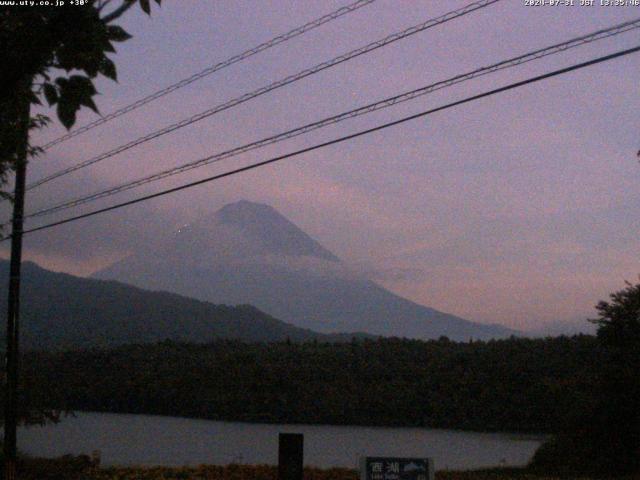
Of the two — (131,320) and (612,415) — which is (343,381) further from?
(131,320)

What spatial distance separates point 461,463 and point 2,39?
18.0 m

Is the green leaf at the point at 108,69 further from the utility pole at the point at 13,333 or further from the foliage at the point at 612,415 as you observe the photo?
the foliage at the point at 612,415

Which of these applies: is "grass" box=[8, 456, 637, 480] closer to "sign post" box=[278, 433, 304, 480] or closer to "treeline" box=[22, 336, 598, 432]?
"sign post" box=[278, 433, 304, 480]

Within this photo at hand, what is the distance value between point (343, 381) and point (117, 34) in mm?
25325

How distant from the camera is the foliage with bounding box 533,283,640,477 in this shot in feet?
55.2

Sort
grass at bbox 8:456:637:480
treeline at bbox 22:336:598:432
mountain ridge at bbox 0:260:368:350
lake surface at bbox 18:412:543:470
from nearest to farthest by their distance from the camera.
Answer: grass at bbox 8:456:637:480
lake surface at bbox 18:412:543:470
treeline at bbox 22:336:598:432
mountain ridge at bbox 0:260:368:350

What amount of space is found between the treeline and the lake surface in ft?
2.72

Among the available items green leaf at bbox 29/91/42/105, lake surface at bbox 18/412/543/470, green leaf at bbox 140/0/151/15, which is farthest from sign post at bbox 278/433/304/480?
green leaf at bbox 140/0/151/15

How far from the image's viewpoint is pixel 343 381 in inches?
1154

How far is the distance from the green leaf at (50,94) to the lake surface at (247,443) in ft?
50.5

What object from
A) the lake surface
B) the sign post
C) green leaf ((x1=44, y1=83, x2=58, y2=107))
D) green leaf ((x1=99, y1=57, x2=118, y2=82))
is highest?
green leaf ((x1=99, y1=57, x2=118, y2=82))

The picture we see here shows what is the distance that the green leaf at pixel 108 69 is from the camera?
4.86 meters

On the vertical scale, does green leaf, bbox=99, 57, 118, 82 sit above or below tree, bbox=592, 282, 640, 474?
above

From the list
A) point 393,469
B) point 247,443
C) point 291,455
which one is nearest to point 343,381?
point 247,443
